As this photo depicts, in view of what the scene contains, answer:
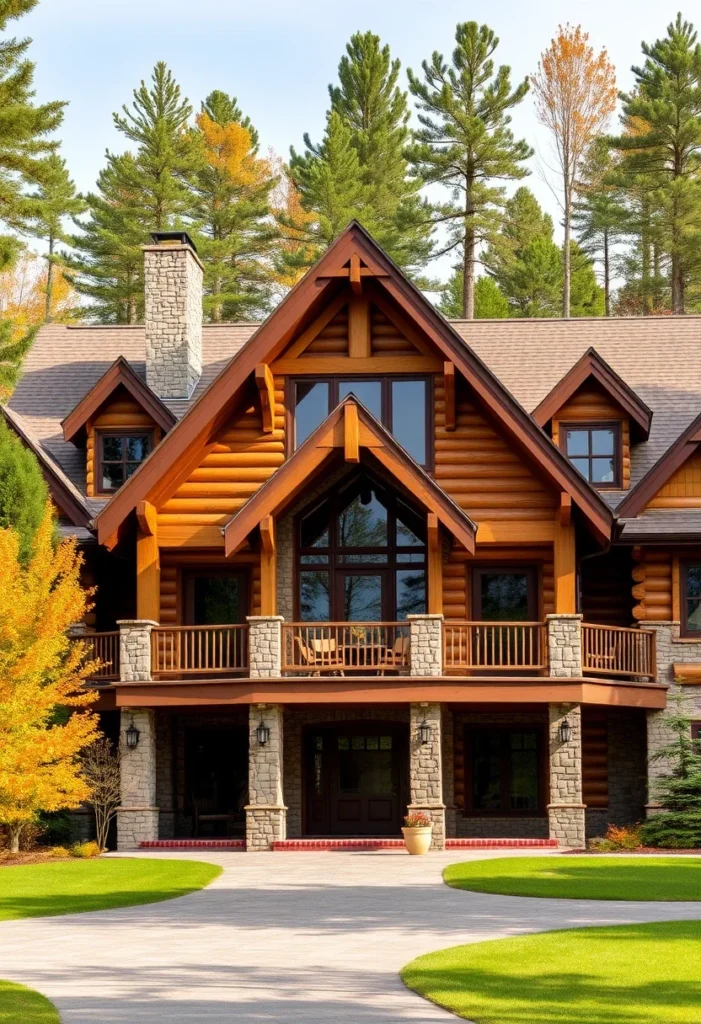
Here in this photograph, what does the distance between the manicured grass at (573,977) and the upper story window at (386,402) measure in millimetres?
14972

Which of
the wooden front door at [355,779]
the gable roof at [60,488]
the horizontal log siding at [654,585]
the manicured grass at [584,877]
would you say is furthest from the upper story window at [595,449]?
the gable roof at [60,488]

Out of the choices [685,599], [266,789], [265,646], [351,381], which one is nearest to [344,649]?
[265,646]

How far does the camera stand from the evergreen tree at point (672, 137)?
5409 cm

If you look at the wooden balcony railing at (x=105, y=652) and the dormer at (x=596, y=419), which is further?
the dormer at (x=596, y=419)

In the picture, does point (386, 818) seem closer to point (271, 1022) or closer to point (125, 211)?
point (271, 1022)

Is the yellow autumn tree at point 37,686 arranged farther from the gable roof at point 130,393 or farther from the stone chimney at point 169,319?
the stone chimney at point 169,319

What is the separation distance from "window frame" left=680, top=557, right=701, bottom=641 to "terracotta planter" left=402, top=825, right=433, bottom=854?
711 centimetres

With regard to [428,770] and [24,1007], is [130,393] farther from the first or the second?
[24,1007]

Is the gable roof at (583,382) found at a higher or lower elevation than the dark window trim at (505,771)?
higher

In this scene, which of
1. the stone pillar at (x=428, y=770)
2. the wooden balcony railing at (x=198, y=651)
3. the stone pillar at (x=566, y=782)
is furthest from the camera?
the wooden balcony railing at (x=198, y=651)

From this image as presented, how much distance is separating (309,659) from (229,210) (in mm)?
35012

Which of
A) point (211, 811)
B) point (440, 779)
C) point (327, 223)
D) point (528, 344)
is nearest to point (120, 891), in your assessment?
point (440, 779)

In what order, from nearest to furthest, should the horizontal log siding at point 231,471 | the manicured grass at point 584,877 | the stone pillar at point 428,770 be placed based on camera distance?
the manicured grass at point 584,877 → the stone pillar at point 428,770 → the horizontal log siding at point 231,471

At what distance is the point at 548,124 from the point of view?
186 feet
